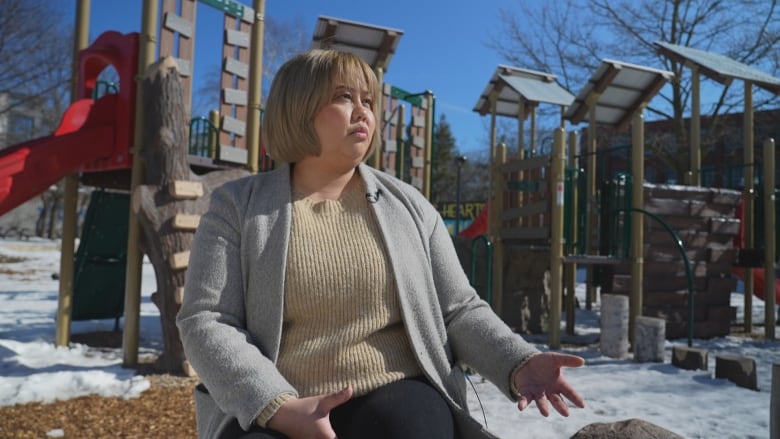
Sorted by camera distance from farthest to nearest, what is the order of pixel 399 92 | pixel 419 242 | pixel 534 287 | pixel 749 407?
pixel 399 92, pixel 534 287, pixel 749 407, pixel 419 242

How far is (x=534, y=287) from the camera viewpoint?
788 centimetres

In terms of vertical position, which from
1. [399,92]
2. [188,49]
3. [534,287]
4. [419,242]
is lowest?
[534,287]

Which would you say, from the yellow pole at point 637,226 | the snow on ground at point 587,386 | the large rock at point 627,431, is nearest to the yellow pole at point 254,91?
the snow on ground at point 587,386

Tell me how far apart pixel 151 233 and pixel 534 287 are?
5.11 metres

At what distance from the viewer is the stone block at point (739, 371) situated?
434 cm

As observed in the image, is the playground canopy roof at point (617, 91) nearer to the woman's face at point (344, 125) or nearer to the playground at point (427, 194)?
the playground at point (427, 194)

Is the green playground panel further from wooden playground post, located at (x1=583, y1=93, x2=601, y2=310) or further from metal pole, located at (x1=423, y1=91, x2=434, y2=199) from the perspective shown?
wooden playground post, located at (x1=583, y1=93, x2=601, y2=310)

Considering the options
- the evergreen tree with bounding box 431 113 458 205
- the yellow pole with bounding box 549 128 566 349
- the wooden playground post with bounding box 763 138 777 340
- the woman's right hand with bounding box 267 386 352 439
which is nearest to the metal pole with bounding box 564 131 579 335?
the yellow pole with bounding box 549 128 566 349

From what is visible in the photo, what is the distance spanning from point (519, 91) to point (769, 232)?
3895 millimetres

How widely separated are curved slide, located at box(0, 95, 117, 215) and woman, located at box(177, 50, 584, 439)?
12.9 ft

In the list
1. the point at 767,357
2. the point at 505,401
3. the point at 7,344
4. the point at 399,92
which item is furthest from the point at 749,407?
the point at 399,92

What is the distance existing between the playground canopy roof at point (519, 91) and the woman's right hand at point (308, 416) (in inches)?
331

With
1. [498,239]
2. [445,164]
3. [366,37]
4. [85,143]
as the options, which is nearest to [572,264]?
[498,239]

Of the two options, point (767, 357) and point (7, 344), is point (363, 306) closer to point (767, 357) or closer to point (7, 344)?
point (7, 344)
